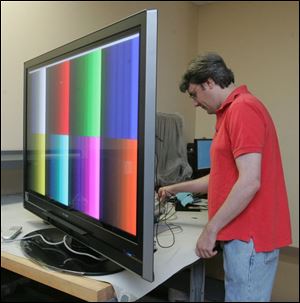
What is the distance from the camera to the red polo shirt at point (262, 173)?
35.9 inches

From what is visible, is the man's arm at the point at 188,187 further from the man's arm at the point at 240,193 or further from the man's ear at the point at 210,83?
the man's ear at the point at 210,83

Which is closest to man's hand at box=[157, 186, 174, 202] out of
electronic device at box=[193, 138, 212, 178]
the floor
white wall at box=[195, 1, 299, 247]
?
electronic device at box=[193, 138, 212, 178]

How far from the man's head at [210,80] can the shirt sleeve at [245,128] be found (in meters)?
0.12

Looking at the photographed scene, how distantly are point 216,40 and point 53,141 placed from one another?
192cm

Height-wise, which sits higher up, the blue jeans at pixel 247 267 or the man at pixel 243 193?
the man at pixel 243 193

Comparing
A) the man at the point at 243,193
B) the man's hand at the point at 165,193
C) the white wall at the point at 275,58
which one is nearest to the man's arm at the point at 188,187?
the man's hand at the point at 165,193

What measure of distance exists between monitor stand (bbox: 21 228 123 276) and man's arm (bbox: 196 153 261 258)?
298 millimetres

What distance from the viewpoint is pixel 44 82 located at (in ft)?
3.79

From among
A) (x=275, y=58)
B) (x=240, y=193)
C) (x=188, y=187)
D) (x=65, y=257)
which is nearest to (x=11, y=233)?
(x=65, y=257)

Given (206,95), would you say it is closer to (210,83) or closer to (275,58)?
(210,83)

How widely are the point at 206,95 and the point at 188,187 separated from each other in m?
0.33

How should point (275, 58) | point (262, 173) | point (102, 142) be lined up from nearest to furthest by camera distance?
point (102, 142), point (262, 173), point (275, 58)

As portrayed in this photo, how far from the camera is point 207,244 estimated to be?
3.26 ft

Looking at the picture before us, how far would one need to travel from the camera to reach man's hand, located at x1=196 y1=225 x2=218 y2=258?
3.24 feet
